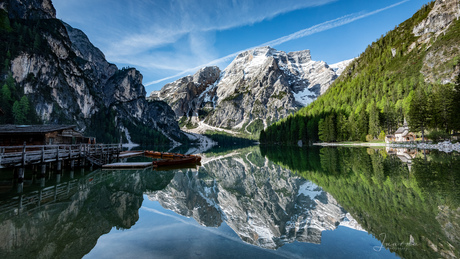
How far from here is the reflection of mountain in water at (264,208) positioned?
10375 mm

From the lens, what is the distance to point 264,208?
48.3 feet

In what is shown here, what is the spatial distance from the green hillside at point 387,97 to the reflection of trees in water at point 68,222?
69.6 m

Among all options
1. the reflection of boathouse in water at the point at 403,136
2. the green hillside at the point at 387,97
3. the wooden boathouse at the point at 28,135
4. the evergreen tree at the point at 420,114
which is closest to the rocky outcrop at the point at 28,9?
the wooden boathouse at the point at 28,135

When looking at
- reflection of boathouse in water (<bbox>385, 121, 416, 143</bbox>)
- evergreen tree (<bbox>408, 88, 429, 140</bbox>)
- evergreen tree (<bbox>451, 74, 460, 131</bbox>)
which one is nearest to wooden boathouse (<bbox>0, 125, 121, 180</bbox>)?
evergreen tree (<bbox>451, 74, 460, 131</bbox>)

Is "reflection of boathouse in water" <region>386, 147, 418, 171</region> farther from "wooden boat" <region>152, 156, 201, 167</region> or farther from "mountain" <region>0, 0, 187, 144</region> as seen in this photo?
"mountain" <region>0, 0, 187, 144</region>

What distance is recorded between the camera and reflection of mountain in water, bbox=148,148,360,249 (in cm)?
1038

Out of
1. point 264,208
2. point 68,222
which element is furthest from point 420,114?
point 68,222

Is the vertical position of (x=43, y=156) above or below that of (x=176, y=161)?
above

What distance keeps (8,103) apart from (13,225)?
10872cm

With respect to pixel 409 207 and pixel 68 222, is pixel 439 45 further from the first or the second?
pixel 68 222

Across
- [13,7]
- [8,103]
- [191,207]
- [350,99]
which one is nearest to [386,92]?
[350,99]

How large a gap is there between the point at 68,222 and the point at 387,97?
450 feet

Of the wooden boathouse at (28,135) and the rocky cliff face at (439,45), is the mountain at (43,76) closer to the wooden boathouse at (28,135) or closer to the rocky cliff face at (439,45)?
the wooden boathouse at (28,135)

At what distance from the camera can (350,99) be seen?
435ft
